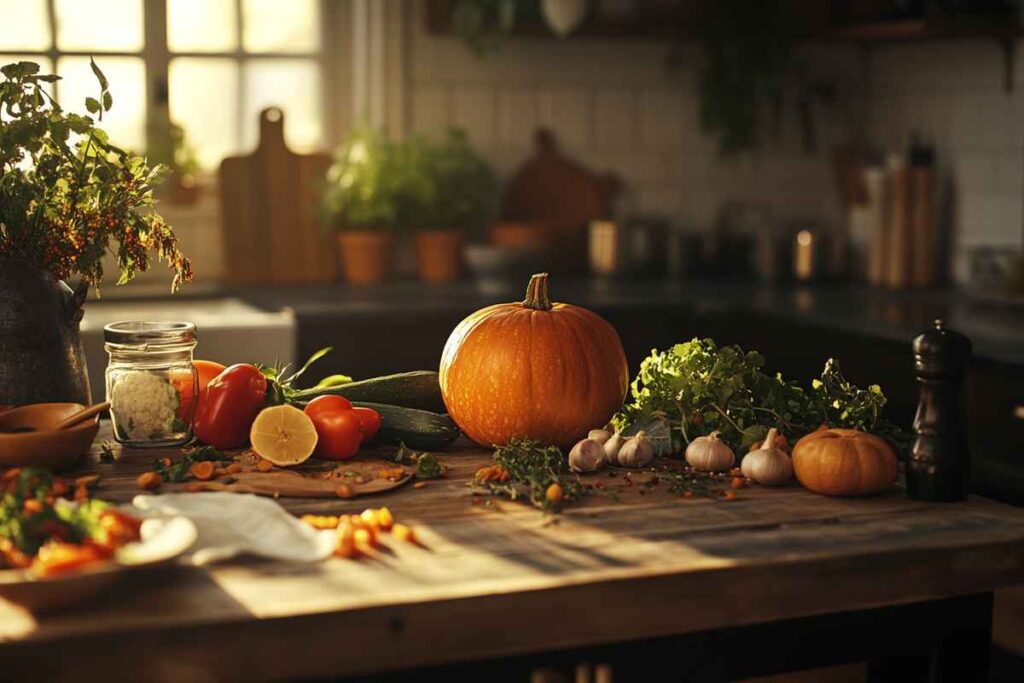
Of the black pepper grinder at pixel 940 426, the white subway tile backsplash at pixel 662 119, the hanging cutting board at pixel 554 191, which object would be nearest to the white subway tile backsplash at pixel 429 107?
the hanging cutting board at pixel 554 191

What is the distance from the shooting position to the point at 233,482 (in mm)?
1770

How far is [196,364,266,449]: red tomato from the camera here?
1958 mm

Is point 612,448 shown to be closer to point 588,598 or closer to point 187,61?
point 588,598

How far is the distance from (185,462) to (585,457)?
0.54 meters

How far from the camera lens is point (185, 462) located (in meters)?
1.79

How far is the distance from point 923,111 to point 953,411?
3.34 metres

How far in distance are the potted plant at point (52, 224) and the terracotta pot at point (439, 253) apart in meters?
2.51

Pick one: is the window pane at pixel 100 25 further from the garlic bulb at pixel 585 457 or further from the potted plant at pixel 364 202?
the garlic bulb at pixel 585 457

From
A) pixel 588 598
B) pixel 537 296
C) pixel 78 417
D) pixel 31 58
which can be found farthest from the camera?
pixel 31 58

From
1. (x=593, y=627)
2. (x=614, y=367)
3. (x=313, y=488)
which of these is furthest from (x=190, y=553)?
(x=614, y=367)

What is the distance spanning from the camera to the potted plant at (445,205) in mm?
4426

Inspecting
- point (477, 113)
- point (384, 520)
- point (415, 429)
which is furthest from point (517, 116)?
point (384, 520)

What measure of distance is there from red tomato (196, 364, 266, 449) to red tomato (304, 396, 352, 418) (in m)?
0.09

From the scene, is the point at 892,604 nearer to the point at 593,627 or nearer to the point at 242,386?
the point at 593,627
